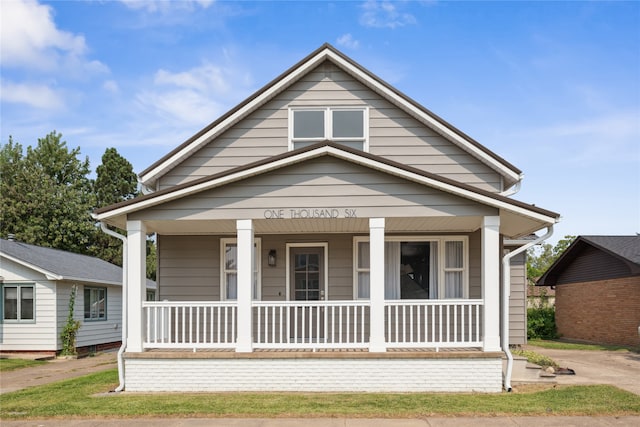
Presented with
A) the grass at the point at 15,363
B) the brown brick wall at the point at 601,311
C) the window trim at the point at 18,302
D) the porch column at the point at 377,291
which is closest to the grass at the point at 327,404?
the porch column at the point at 377,291

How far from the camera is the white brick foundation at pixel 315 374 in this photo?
11.1 metres

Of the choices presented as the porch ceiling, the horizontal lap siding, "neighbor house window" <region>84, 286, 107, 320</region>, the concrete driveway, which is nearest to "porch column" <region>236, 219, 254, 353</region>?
the porch ceiling

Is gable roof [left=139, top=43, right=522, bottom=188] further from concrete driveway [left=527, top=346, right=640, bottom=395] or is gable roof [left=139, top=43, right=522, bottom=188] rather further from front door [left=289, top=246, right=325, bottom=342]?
concrete driveway [left=527, top=346, right=640, bottom=395]

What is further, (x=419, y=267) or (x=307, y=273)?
(x=307, y=273)

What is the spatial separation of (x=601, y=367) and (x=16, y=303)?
57.1ft

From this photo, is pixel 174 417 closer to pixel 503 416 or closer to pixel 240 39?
pixel 503 416

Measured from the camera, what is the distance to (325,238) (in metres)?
14.0

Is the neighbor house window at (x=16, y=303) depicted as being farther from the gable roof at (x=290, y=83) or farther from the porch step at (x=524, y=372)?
the porch step at (x=524, y=372)

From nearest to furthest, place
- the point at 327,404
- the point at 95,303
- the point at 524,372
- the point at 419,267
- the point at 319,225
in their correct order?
the point at 327,404
the point at 524,372
the point at 319,225
the point at 419,267
the point at 95,303

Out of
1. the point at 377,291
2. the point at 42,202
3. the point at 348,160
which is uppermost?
the point at 42,202

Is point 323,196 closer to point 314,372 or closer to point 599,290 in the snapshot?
point 314,372

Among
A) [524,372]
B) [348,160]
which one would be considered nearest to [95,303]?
[348,160]

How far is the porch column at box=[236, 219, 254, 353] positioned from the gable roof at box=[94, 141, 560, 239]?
939mm

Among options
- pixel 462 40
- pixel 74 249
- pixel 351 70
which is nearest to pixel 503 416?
pixel 351 70
